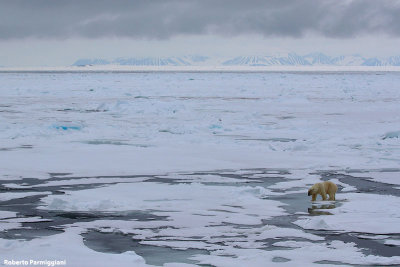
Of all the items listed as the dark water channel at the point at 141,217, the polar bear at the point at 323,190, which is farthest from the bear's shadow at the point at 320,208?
the polar bear at the point at 323,190

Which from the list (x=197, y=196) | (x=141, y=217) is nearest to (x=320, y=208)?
(x=197, y=196)

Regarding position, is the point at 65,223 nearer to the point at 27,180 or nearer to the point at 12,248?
the point at 12,248

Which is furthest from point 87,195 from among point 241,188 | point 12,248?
point 12,248

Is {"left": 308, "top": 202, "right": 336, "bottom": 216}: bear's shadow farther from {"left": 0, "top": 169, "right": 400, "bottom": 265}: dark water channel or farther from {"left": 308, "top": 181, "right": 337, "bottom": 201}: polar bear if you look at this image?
{"left": 308, "top": 181, "right": 337, "bottom": 201}: polar bear

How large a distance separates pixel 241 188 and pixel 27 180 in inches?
100

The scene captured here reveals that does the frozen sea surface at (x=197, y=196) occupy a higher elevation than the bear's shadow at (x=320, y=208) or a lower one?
higher

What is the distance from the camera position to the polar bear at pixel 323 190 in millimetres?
6320

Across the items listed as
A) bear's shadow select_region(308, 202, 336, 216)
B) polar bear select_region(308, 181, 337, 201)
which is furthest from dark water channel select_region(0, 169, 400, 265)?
polar bear select_region(308, 181, 337, 201)

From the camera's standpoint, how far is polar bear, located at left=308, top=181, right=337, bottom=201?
6320 mm

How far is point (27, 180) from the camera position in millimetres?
7488

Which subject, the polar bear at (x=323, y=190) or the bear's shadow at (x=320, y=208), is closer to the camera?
the bear's shadow at (x=320, y=208)

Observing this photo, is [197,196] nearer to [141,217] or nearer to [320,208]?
[141,217]

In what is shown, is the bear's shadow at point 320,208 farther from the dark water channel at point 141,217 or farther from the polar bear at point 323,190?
the polar bear at point 323,190

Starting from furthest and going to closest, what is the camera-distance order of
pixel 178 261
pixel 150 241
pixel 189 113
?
pixel 189 113 → pixel 150 241 → pixel 178 261
